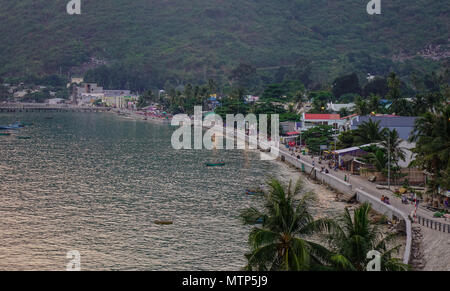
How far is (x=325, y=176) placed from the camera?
Answer: 62188 mm

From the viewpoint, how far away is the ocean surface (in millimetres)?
36750

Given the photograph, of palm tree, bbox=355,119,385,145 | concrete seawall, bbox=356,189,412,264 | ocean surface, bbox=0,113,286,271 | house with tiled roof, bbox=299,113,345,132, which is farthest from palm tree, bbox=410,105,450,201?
house with tiled roof, bbox=299,113,345,132

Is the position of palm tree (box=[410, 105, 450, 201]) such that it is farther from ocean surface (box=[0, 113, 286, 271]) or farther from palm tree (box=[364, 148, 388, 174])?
ocean surface (box=[0, 113, 286, 271])

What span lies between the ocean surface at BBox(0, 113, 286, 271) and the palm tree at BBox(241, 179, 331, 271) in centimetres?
1358

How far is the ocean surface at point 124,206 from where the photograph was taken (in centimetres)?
3675

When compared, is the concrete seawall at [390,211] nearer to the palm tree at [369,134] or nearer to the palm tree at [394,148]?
the palm tree at [394,148]

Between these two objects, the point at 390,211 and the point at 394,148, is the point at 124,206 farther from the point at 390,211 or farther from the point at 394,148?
the point at 394,148

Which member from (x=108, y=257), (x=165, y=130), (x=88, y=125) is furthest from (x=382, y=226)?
(x=88, y=125)

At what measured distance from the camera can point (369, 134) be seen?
66.2 meters

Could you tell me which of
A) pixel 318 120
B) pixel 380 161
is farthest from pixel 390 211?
pixel 318 120

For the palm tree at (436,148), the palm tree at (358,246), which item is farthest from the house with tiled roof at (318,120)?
the palm tree at (358,246)

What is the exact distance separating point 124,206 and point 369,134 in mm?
31214

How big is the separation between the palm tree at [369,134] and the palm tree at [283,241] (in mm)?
46207
